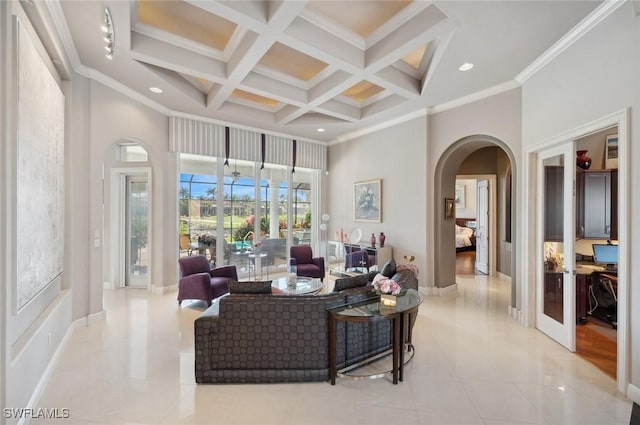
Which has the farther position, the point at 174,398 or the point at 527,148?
the point at 527,148

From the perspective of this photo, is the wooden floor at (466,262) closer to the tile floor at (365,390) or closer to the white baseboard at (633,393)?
the tile floor at (365,390)

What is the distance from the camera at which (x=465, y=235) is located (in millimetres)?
10875

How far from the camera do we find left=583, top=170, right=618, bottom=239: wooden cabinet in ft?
13.4

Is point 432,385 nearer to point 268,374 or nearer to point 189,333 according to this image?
point 268,374

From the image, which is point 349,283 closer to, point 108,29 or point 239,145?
point 108,29

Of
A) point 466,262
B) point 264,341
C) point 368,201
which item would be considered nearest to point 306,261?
point 368,201

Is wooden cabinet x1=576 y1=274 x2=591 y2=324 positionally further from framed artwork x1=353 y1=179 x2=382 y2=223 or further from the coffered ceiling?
framed artwork x1=353 y1=179 x2=382 y2=223

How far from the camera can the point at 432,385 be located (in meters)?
2.65

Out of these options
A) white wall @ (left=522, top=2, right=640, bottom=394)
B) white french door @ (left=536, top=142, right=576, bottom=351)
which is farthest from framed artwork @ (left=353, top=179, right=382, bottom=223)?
white wall @ (left=522, top=2, right=640, bottom=394)

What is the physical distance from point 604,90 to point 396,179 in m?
3.52

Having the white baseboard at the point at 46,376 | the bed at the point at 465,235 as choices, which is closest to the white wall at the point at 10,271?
the white baseboard at the point at 46,376

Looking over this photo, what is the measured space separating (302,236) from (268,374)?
5.18m

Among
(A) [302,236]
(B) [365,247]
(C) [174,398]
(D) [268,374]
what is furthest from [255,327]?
(A) [302,236]

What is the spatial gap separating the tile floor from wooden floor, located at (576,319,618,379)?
0.16 m
